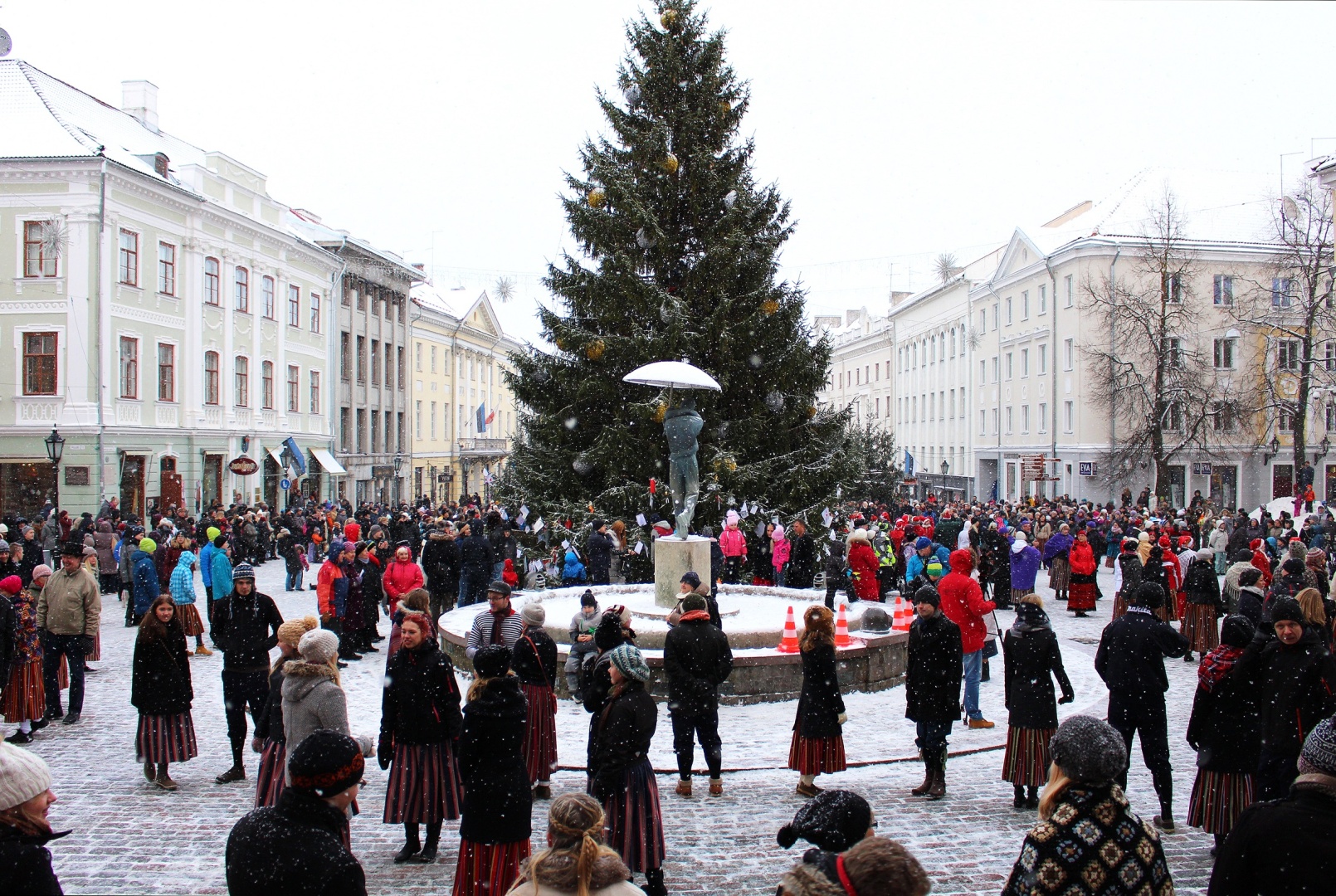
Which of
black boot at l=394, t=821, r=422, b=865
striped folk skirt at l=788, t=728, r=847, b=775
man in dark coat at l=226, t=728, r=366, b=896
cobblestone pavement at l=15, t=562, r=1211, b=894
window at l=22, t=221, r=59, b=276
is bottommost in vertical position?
cobblestone pavement at l=15, t=562, r=1211, b=894

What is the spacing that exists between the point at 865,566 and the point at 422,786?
11384 millimetres

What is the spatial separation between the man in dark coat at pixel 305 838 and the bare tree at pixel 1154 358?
42019 millimetres

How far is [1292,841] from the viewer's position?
3348mm

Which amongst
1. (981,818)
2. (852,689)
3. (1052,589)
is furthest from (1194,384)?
(981,818)

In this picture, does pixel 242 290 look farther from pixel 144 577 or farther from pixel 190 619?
pixel 190 619

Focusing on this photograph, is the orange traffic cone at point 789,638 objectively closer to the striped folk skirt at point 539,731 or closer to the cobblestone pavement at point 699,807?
the cobblestone pavement at point 699,807

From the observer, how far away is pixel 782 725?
9812 mm

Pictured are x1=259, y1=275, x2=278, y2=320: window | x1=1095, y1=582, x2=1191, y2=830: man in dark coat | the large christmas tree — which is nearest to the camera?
x1=1095, y1=582, x2=1191, y2=830: man in dark coat

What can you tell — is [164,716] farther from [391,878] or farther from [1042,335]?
[1042,335]

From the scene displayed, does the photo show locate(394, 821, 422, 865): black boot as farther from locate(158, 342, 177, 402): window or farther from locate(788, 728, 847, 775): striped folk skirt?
locate(158, 342, 177, 402): window

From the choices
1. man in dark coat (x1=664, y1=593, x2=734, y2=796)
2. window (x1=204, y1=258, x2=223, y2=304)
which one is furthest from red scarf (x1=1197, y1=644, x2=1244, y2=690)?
window (x1=204, y1=258, x2=223, y2=304)

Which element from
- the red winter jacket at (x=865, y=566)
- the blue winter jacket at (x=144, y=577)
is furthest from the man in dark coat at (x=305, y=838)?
the red winter jacket at (x=865, y=566)

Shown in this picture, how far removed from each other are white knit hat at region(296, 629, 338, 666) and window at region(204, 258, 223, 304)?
32976 mm

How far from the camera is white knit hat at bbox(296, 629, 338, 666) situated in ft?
19.5
